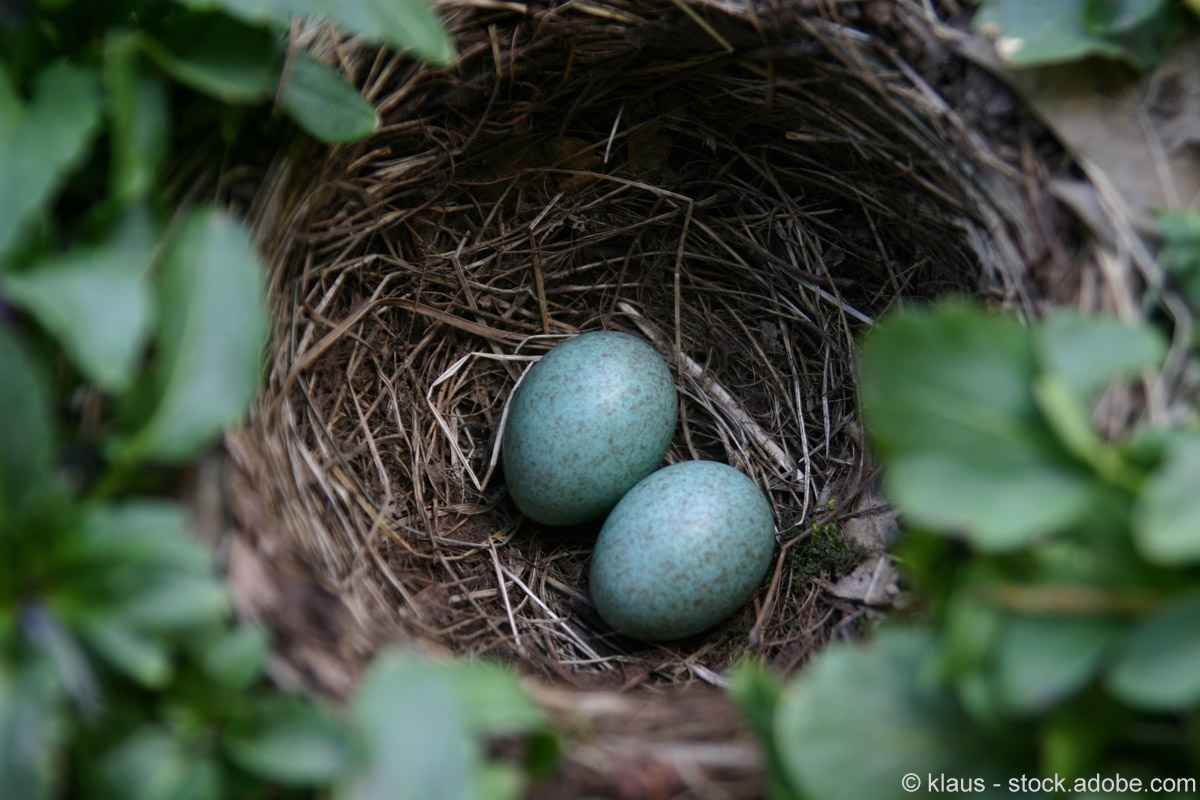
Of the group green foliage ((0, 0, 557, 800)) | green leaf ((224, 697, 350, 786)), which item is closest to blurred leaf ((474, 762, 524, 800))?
green foliage ((0, 0, 557, 800))

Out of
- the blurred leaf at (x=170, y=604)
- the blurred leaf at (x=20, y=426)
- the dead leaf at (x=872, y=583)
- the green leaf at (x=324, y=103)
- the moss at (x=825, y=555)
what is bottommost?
the moss at (x=825, y=555)

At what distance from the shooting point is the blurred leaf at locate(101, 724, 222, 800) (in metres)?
0.64

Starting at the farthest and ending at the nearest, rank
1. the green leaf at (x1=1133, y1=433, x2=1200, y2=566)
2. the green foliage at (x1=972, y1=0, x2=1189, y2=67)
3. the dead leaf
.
A: the dead leaf
the green foliage at (x1=972, y1=0, x2=1189, y2=67)
the green leaf at (x1=1133, y1=433, x2=1200, y2=566)

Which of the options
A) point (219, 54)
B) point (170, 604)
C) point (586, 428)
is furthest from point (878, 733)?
point (219, 54)

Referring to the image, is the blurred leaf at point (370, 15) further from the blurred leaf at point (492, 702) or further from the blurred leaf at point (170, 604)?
the blurred leaf at point (492, 702)

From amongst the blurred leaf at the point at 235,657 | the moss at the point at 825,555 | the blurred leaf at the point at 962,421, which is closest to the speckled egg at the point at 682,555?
the moss at the point at 825,555

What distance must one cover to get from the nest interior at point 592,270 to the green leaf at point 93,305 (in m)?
0.25

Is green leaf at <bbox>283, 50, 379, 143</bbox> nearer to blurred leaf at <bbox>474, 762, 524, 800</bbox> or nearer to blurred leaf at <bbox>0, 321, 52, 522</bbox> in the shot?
blurred leaf at <bbox>0, 321, 52, 522</bbox>

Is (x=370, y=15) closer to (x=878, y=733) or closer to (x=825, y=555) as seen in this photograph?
(x=878, y=733)

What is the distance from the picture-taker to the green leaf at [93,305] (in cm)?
61

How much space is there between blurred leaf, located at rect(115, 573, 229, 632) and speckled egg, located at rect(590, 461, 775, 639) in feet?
2.41

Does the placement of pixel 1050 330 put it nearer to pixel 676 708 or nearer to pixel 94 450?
pixel 676 708

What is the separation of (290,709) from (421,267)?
0.91 m

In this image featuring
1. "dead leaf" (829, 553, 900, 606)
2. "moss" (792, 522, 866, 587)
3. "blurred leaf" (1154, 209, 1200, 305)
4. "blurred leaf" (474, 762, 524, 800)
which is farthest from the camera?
"moss" (792, 522, 866, 587)
